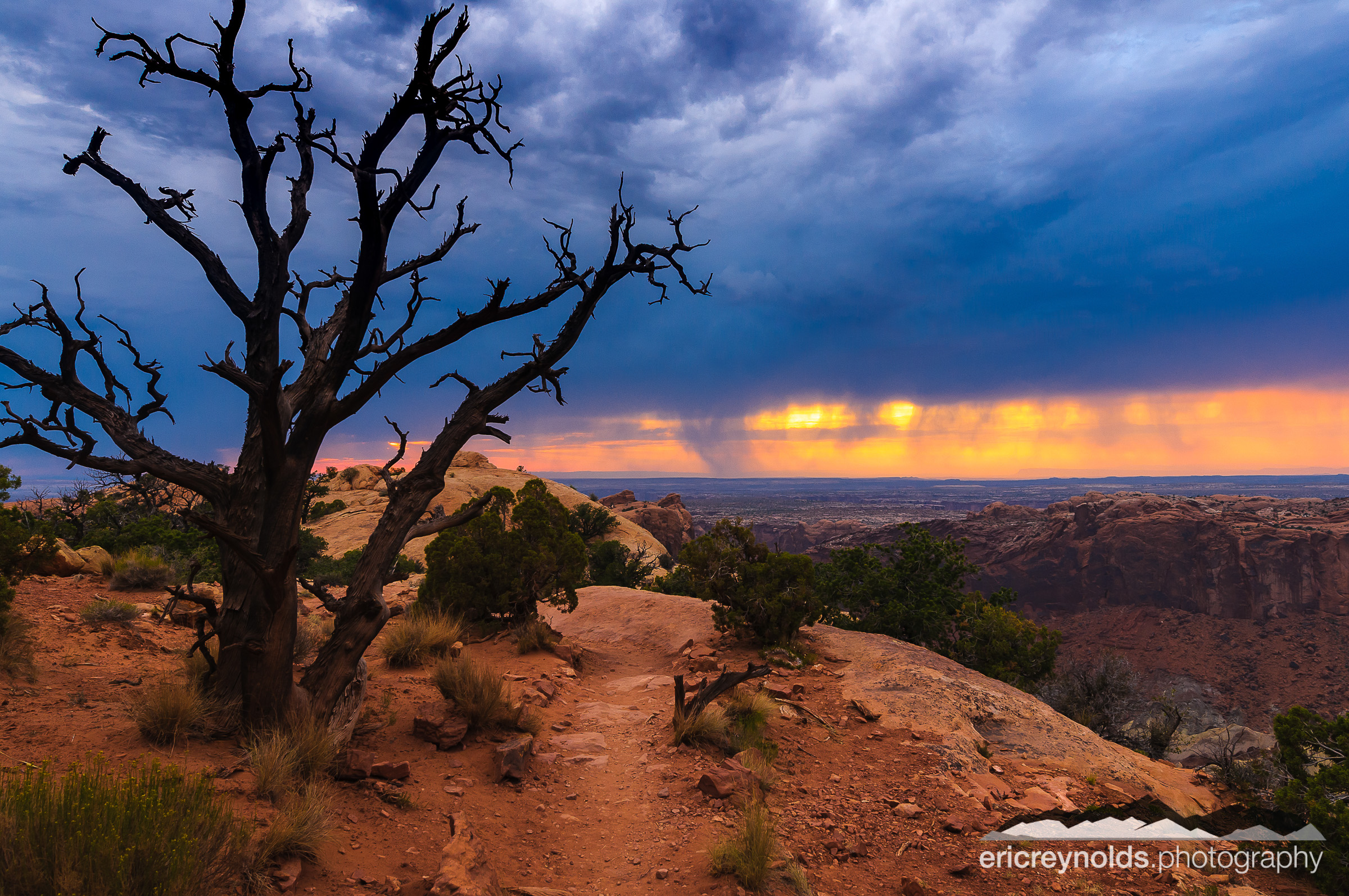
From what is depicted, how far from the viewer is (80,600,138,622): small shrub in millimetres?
10055

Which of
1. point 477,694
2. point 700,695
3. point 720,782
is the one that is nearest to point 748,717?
point 700,695

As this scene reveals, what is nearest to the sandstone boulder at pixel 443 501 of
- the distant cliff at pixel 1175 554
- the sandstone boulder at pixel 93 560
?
the sandstone boulder at pixel 93 560

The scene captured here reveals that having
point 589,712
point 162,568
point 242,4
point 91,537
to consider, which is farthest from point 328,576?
point 242,4

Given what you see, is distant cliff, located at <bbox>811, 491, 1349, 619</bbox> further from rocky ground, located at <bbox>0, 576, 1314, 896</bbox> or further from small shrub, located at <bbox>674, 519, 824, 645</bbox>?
rocky ground, located at <bbox>0, 576, 1314, 896</bbox>

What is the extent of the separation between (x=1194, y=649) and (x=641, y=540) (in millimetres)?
50555

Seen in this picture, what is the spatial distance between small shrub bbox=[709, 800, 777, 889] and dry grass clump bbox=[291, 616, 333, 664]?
20.3 feet

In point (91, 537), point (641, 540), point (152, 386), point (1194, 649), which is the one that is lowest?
A: point (1194, 649)

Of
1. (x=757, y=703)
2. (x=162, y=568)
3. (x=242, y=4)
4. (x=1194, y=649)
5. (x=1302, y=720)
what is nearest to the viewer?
(x=242, y=4)

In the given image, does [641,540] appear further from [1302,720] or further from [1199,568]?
[1199,568]

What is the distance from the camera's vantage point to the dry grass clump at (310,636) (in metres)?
9.66

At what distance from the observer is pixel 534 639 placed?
12828mm

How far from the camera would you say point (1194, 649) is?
53750mm

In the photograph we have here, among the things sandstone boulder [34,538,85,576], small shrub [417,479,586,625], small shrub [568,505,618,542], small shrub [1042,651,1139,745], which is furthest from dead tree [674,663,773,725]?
small shrub [568,505,618,542]

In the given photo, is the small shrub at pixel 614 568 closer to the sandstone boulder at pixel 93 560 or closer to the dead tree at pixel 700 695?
the sandstone boulder at pixel 93 560
